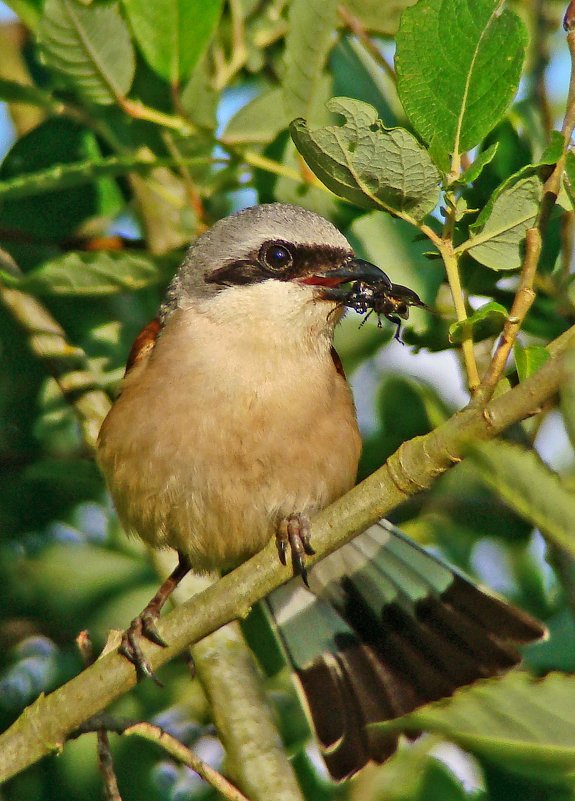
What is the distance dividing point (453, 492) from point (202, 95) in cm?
177

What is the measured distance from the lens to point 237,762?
3855 millimetres

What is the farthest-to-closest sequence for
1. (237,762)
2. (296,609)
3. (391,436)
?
(296,609), (391,436), (237,762)

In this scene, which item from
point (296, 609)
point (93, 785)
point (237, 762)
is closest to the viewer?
A: point (237, 762)

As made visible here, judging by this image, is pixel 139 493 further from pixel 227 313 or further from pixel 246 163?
pixel 246 163

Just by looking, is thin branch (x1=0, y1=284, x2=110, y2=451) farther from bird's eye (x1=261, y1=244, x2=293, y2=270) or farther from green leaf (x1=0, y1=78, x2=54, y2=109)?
bird's eye (x1=261, y1=244, x2=293, y2=270)

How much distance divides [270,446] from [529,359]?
1.59 m

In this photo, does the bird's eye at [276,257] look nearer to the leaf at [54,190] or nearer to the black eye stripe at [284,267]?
the black eye stripe at [284,267]

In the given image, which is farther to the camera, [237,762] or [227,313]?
[227,313]

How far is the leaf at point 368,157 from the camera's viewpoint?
2.42 meters

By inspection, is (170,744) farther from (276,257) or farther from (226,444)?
(276,257)

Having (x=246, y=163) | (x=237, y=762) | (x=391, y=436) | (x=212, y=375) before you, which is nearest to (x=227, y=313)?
(x=212, y=375)

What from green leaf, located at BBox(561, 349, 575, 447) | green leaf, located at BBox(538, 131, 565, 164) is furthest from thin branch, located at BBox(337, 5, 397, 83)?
green leaf, located at BBox(561, 349, 575, 447)

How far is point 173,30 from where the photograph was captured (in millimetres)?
3721

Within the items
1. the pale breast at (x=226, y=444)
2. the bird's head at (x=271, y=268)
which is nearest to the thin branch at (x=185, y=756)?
the pale breast at (x=226, y=444)
